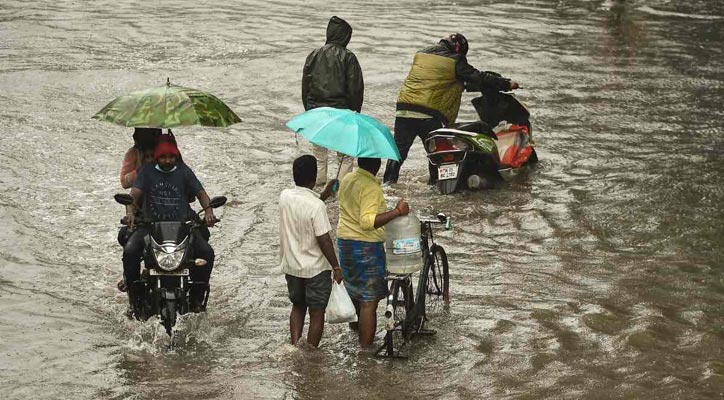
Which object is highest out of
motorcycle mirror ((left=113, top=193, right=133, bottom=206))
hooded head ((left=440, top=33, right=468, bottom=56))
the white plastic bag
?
hooded head ((left=440, top=33, right=468, bottom=56))

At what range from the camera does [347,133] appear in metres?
8.52

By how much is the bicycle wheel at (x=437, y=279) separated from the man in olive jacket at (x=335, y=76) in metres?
3.49

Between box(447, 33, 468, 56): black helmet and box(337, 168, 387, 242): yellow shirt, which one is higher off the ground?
box(447, 33, 468, 56): black helmet

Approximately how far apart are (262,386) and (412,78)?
617 centimetres

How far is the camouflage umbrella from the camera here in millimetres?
8961

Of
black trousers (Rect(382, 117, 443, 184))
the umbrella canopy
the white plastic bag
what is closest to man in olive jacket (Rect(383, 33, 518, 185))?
black trousers (Rect(382, 117, 443, 184))

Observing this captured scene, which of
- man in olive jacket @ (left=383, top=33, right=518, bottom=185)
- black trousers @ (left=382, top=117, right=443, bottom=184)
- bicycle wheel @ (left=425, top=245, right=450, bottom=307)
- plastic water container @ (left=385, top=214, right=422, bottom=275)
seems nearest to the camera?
plastic water container @ (left=385, top=214, right=422, bottom=275)

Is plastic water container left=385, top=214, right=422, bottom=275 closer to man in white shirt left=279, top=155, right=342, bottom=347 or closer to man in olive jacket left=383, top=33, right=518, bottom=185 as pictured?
man in white shirt left=279, top=155, right=342, bottom=347

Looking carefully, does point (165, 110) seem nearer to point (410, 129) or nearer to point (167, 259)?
point (167, 259)

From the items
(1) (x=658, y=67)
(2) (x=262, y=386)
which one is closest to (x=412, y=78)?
(2) (x=262, y=386)

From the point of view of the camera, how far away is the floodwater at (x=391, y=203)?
850 cm

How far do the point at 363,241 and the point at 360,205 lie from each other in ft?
0.85

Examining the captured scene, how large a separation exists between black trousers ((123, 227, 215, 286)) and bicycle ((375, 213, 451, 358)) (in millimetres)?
1412

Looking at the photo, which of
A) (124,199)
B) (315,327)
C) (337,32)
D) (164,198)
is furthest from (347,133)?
(337,32)
